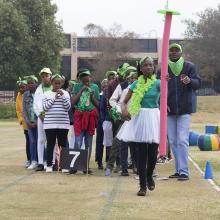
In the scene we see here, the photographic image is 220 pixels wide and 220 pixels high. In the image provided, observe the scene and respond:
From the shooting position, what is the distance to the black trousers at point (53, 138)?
11.0 meters

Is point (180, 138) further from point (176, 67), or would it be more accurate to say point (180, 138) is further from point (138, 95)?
point (138, 95)

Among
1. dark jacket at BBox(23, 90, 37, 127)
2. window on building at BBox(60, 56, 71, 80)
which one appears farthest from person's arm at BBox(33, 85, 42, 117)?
window on building at BBox(60, 56, 71, 80)

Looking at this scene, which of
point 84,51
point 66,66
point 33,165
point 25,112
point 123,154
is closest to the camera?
point 123,154

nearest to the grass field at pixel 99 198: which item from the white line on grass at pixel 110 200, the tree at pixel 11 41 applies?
the white line on grass at pixel 110 200

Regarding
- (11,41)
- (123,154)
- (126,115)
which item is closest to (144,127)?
(126,115)

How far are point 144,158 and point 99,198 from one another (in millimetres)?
843

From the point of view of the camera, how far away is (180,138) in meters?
9.95

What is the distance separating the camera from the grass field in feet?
23.0

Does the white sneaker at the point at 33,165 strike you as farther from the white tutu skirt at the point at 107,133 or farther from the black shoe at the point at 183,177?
the black shoe at the point at 183,177

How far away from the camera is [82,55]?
270ft

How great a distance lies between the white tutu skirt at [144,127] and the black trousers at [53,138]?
293 centimetres

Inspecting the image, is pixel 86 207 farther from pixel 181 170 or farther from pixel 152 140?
pixel 181 170

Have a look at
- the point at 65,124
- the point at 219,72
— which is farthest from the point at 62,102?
the point at 219,72

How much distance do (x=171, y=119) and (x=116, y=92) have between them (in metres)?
1.11
